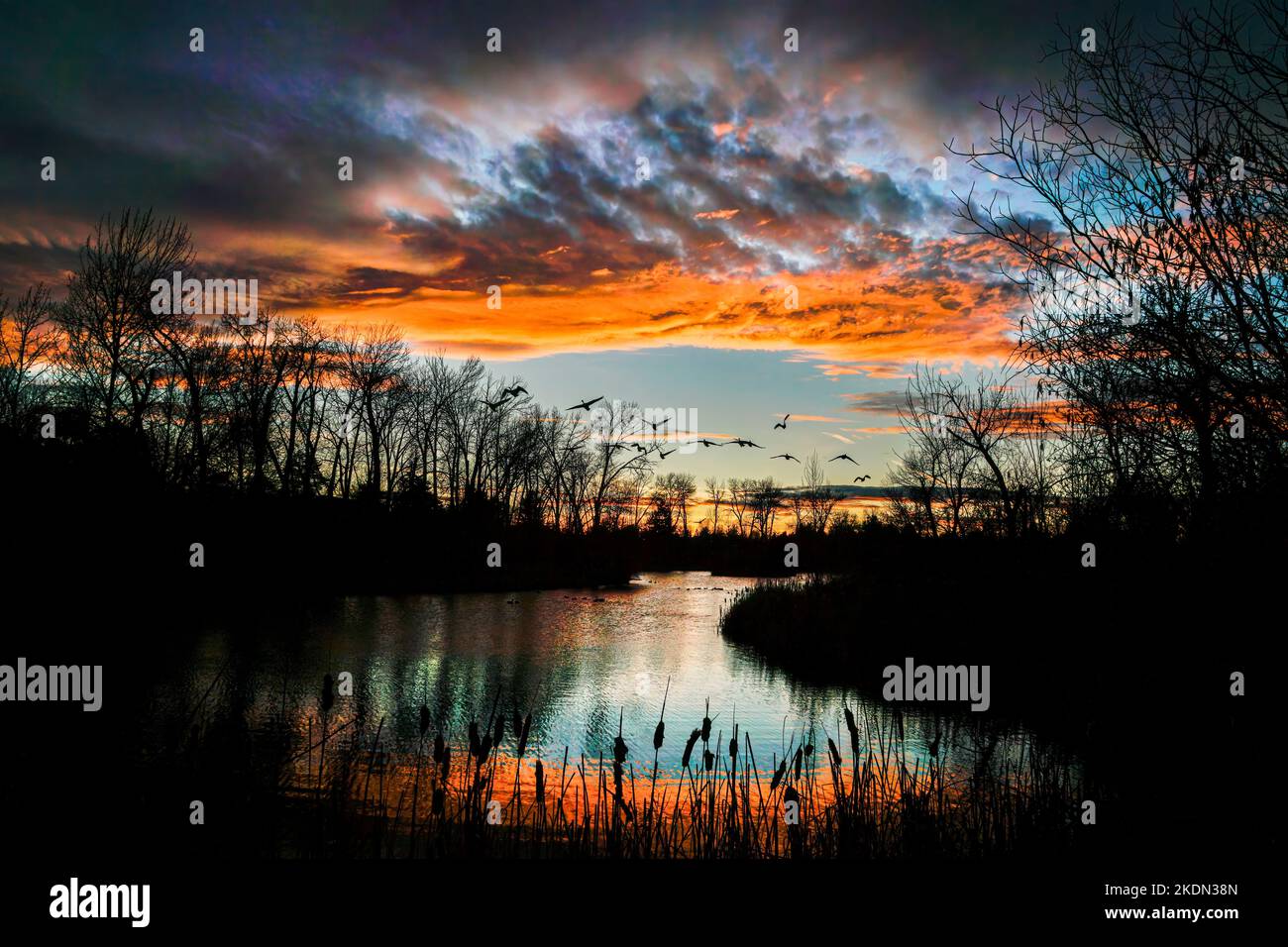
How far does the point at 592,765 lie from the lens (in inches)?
399

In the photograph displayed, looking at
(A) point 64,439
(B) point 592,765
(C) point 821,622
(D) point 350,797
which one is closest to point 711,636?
(C) point 821,622

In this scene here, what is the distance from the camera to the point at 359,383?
50312mm

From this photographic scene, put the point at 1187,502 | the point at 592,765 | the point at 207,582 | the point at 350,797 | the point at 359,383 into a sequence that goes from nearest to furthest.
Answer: the point at 1187,502 < the point at 350,797 < the point at 592,765 < the point at 207,582 < the point at 359,383

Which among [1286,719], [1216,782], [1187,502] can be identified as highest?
[1187,502]

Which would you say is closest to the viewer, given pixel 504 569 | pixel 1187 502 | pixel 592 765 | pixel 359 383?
pixel 1187 502

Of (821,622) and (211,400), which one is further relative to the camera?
(211,400)

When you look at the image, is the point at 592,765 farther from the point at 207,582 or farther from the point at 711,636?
the point at 207,582

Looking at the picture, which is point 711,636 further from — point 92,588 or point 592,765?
point 92,588

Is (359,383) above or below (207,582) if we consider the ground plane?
above

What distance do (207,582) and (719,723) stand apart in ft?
72.8

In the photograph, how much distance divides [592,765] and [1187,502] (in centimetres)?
757
